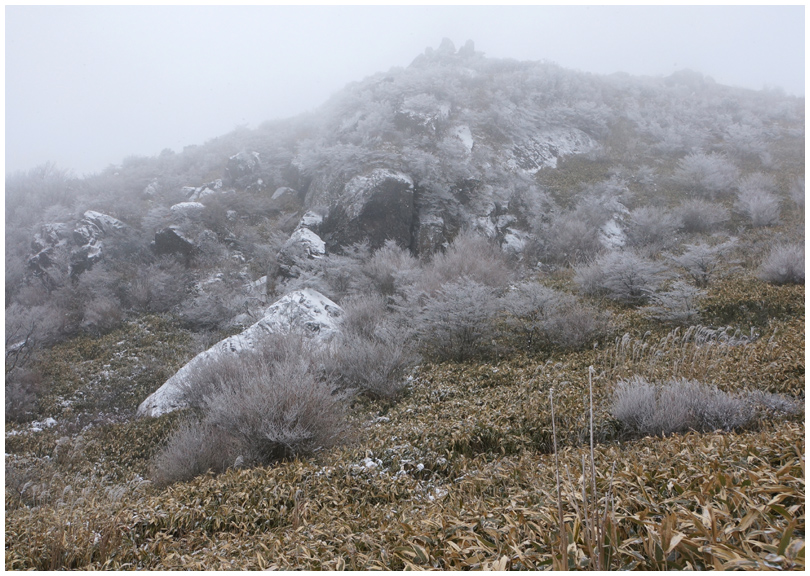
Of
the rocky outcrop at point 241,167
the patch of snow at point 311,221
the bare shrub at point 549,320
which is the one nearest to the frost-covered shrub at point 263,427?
the bare shrub at point 549,320

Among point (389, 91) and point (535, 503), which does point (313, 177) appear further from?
point (535, 503)

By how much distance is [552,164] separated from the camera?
22.9 metres

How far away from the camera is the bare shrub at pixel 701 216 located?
1645cm

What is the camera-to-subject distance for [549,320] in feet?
26.7

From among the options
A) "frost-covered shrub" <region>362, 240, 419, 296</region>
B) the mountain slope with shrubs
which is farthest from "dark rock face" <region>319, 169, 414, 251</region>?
"frost-covered shrub" <region>362, 240, 419, 296</region>

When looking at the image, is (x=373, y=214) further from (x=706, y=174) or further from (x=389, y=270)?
(x=706, y=174)

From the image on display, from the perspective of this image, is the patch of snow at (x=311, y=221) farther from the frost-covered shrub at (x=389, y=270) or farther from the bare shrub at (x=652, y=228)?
the bare shrub at (x=652, y=228)

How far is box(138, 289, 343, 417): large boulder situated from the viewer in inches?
314

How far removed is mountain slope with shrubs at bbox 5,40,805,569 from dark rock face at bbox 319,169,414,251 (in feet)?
0.45

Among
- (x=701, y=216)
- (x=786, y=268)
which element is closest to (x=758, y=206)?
(x=701, y=216)

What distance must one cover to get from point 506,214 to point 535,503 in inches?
671

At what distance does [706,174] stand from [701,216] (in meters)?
5.38

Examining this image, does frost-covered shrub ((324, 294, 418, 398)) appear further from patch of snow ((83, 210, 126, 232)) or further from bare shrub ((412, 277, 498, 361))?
Result: patch of snow ((83, 210, 126, 232))

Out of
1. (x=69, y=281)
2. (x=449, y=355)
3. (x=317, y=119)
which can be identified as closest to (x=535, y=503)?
(x=449, y=355)
